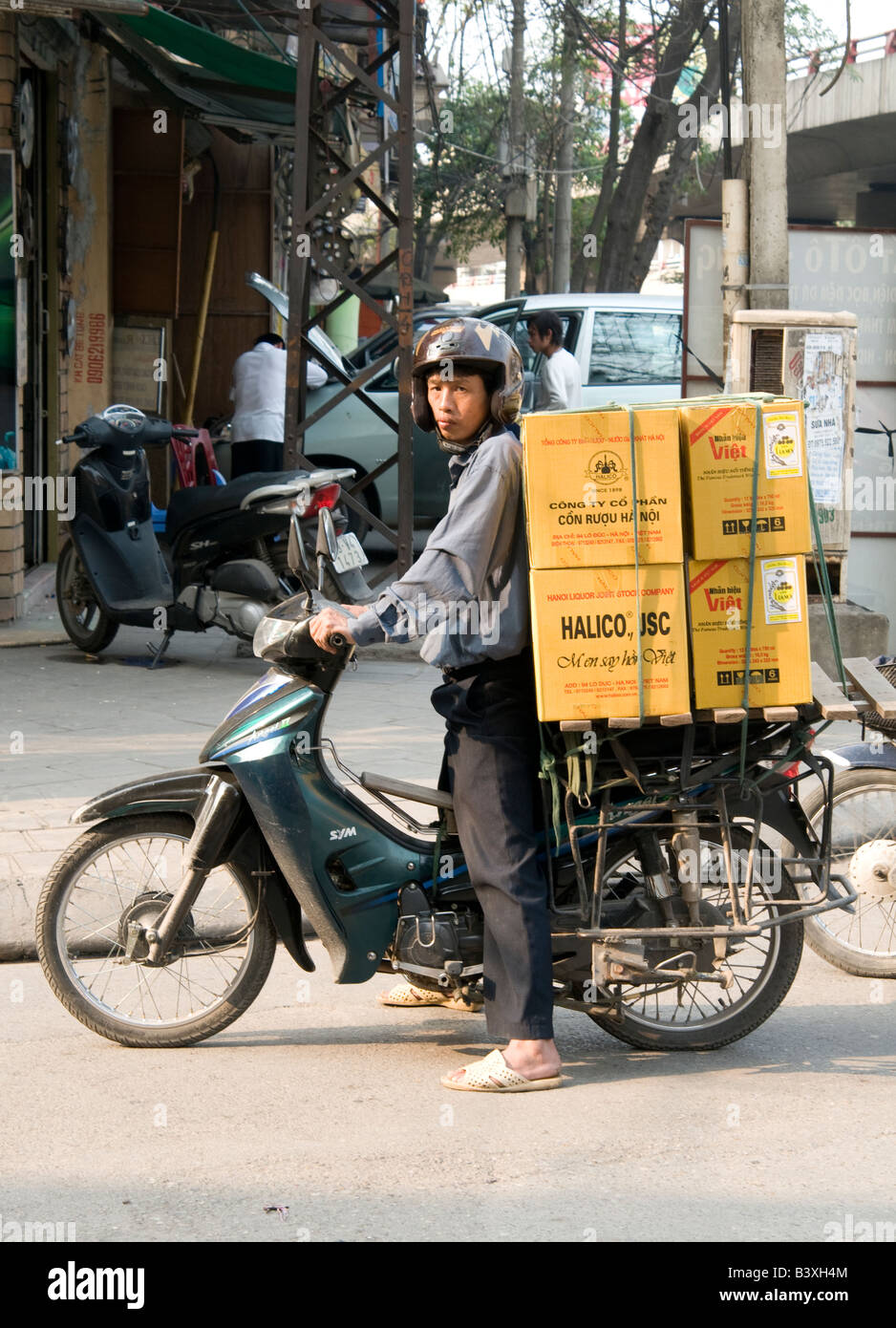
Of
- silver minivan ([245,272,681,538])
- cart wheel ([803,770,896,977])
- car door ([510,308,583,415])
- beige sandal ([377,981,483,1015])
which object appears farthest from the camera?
silver minivan ([245,272,681,538])

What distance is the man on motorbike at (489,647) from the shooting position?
3.70 m

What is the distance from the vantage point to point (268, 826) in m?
3.90

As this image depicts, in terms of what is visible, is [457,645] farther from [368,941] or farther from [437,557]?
[368,941]

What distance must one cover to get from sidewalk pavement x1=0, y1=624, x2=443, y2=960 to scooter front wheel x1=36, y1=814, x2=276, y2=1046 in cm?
93

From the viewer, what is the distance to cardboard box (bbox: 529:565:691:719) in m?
3.67

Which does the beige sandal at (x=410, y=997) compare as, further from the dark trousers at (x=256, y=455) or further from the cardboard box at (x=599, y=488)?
the dark trousers at (x=256, y=455)

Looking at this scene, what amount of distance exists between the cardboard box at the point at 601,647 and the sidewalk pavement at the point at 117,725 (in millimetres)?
2084

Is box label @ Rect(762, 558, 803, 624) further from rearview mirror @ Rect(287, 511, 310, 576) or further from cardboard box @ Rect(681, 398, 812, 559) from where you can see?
rearview mirror @ Rect(287, 511, 310, 576)

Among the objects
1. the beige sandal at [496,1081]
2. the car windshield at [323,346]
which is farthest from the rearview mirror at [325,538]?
the car windshield at [323,346]

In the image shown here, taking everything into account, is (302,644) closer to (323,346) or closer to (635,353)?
(323,346)

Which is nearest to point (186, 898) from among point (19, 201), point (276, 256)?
point (19, 201)

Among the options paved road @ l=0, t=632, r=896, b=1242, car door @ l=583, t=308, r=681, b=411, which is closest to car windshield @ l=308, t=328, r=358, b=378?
car door @ l=583, t=308, r=681, b=411

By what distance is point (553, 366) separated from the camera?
34.5 feet
